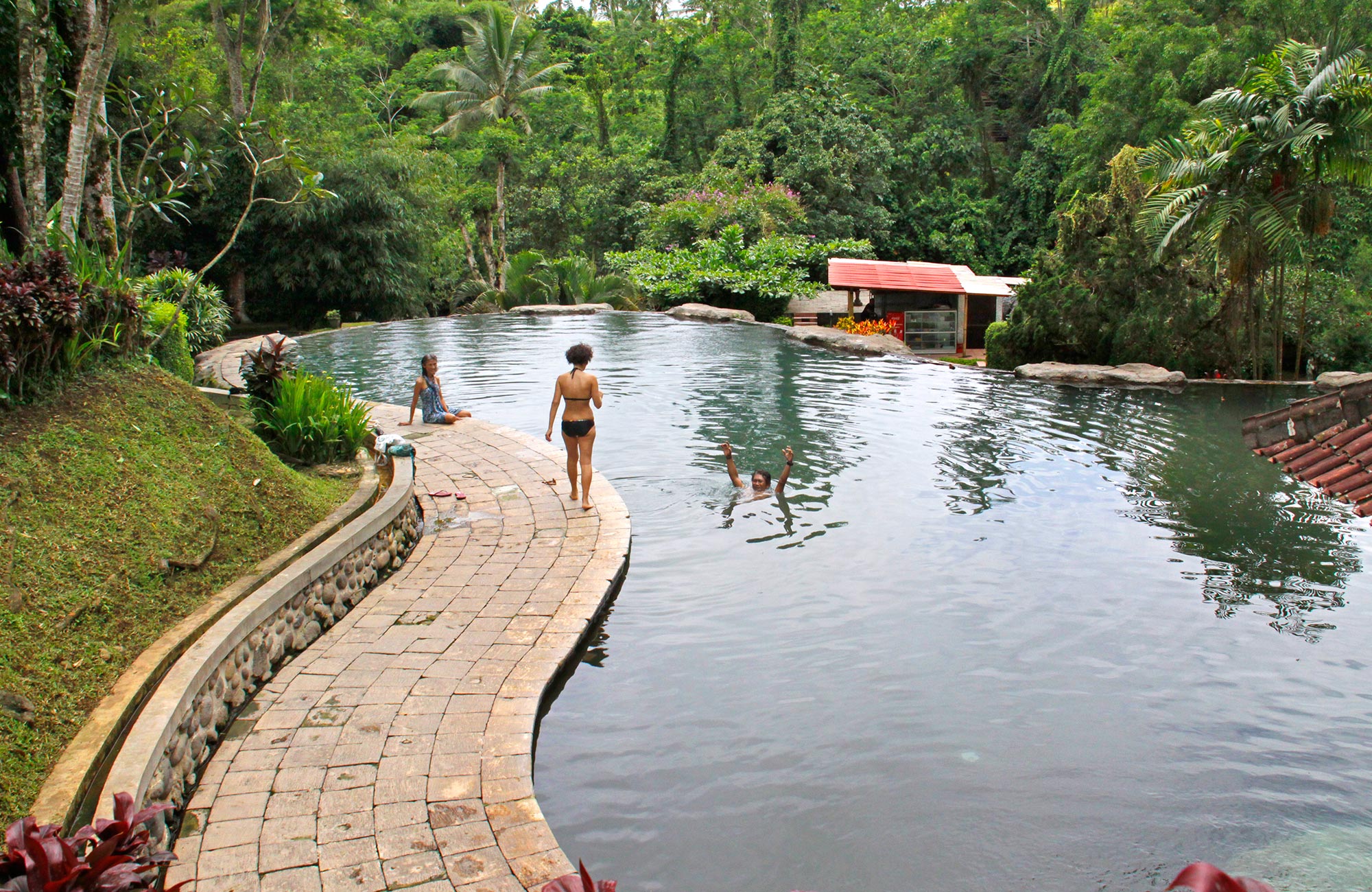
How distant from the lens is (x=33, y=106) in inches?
364

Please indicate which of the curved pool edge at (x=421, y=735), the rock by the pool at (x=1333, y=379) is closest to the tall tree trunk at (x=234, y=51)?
the curved pool edge at (x=421, y=735)

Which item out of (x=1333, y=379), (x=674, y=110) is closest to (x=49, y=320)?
(x=1333, y=379)

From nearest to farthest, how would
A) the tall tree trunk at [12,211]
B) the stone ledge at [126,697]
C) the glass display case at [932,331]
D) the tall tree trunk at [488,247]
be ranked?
1. the stone ledge at [126,697]
2. the tall tree trunk at [12,211]
3. the glass display case at [932,331]
4. the tall tree trunk at [488,247]

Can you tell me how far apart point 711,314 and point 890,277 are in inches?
230

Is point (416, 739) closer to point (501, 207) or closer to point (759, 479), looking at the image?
point (759, 479)

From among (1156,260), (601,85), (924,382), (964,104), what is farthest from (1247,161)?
(601,85)

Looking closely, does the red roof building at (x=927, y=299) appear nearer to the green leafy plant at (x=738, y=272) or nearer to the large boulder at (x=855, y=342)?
the green leafy plant at (x=738, y=272)

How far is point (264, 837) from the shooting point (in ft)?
14.0

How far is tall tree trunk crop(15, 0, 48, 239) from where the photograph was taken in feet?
30.0

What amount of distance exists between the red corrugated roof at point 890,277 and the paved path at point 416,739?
72.0 feet

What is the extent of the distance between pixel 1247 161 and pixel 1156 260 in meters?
2.29

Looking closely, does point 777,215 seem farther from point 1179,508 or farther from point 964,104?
point 1179,508

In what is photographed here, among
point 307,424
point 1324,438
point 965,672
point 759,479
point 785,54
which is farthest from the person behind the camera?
point 785,54

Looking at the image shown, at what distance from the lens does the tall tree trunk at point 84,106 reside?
30.7ft
